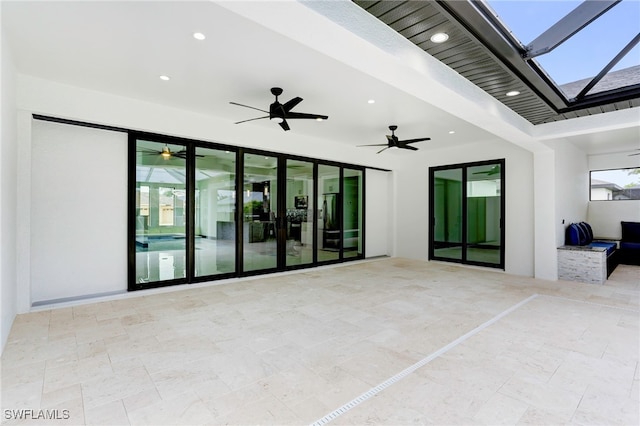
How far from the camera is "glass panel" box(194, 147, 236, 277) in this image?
19.2 feet

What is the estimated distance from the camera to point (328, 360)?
294 cm

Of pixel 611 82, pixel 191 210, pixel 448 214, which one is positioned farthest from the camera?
pixel 448 214

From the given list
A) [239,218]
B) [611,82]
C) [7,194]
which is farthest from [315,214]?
[611,82]

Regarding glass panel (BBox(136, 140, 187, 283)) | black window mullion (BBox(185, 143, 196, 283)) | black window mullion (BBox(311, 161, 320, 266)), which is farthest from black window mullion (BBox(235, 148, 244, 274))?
black window mullion (BBox(311, 161, 320, 266))

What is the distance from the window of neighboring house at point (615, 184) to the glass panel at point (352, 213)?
6.90 metres

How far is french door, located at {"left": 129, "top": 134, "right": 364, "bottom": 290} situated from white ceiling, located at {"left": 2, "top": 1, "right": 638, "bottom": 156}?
37.5 inches

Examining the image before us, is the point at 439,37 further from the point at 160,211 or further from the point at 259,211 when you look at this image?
the point at 160,211

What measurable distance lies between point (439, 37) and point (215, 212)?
4.77m

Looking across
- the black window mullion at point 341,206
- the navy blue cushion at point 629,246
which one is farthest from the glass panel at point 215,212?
the navy blue cushion at point 629,246

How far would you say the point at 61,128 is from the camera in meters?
4.64

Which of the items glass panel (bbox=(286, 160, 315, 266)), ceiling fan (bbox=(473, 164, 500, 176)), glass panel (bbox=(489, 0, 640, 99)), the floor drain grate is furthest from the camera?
Answer: ceiling fan (bbox=(473, 164, 500, 176))

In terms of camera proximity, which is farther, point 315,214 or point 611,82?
point 315,214

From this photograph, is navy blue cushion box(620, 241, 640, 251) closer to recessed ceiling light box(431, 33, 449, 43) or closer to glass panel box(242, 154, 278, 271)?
recessed ceiling light box(431, 33, 449, 43)

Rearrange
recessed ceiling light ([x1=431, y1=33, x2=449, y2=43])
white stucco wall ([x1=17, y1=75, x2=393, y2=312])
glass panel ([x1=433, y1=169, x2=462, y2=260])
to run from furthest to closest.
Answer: glass panel ([x1=433, y1=169, x2=462, y2=260]) < white stucco wall ([x1=17, y1=75, x2=393, y2=312]) < recessed ceiling light ([x1=431, y1=33, x2=449, y2=43])
